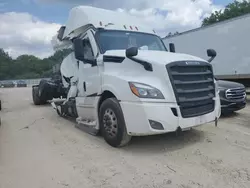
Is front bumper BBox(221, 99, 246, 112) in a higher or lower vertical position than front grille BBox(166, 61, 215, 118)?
lower

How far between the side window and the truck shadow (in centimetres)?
204

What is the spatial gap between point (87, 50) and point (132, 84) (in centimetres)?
195

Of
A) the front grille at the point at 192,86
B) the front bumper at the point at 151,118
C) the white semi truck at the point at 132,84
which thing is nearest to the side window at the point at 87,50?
the white semi truck at the point at 132,84

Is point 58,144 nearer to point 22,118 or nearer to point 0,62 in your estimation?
point 22,118

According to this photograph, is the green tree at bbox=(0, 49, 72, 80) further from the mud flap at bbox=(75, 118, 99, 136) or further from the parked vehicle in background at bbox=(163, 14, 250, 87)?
the mud flap at bbox=(75, 118, 99, 136)

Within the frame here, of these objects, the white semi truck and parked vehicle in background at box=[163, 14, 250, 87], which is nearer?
the white semi truck

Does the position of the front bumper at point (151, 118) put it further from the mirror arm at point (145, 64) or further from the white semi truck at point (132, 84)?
the mirror arm at point (145, 64)

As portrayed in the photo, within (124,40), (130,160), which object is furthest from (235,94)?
(130,160)

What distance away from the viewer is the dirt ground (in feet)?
11.5

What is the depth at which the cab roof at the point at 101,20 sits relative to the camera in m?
5.97

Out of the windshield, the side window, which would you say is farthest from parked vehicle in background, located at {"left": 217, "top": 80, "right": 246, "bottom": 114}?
the side window

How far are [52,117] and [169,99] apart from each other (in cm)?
540

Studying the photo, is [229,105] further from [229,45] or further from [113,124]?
[229,45]

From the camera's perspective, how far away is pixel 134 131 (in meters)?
4.38
